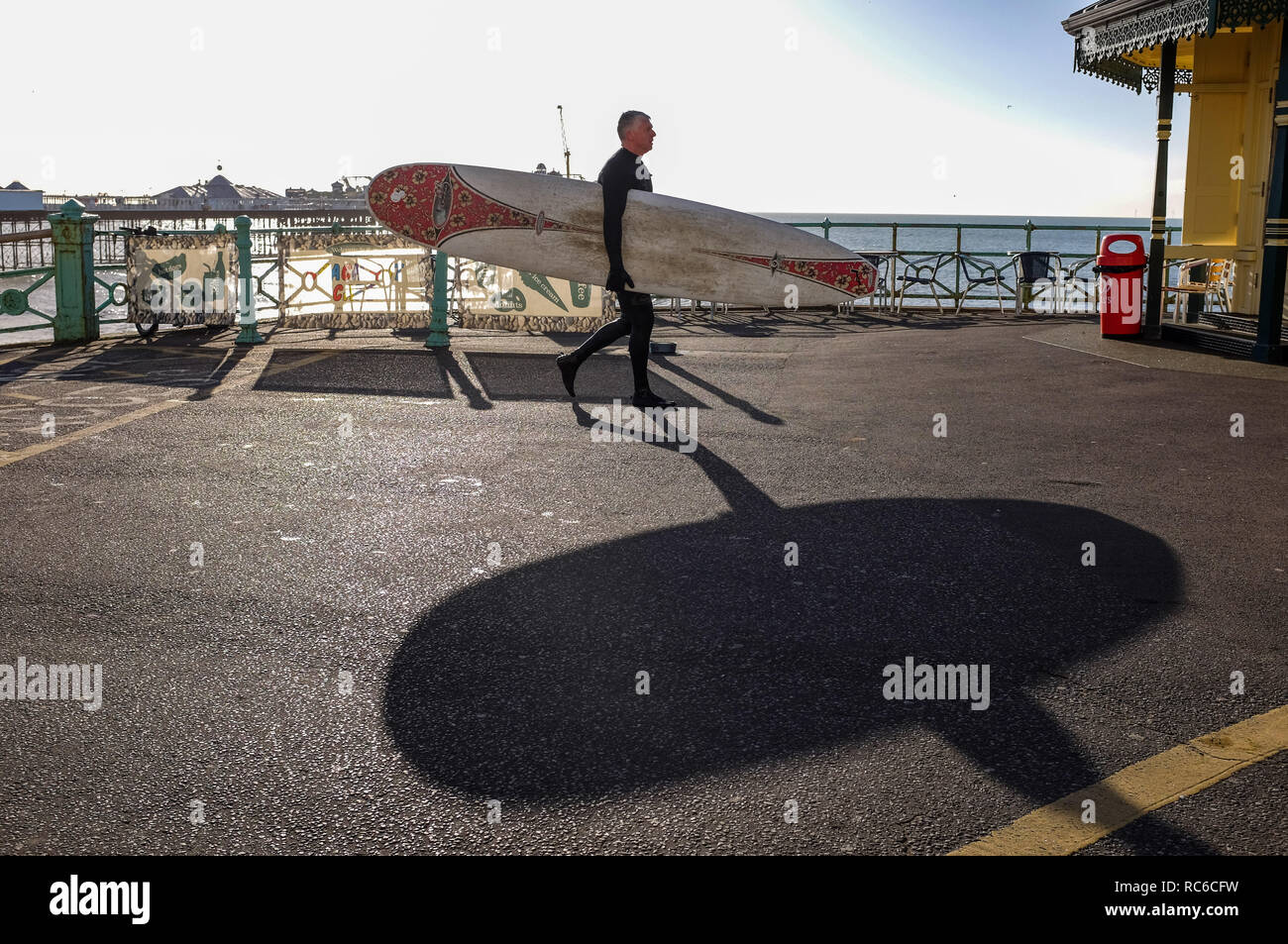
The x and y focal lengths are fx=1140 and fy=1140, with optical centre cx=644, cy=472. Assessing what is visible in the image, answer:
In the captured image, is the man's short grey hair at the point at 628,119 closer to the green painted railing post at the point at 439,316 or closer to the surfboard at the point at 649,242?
the surfboard at the point at 649,242

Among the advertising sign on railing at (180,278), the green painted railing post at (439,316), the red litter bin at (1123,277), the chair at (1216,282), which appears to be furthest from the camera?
the chair at (1216,282)

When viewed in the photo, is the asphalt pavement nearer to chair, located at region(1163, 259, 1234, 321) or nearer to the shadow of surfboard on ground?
the shadow of surfboard on ground

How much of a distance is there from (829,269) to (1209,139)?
8931mm

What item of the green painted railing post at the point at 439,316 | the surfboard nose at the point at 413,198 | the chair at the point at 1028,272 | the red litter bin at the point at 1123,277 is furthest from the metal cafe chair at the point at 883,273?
the surfboard nose at the point at 413,198

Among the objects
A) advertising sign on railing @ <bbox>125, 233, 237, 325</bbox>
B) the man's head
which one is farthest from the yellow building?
advertising sign on railing @ <bbox>125, 233, 237, 325</bbox>

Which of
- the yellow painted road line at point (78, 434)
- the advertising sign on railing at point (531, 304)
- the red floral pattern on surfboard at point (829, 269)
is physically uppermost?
the red floral pattern on surfboard at point (829, 269)

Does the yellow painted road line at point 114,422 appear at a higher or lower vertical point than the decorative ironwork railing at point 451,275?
lower

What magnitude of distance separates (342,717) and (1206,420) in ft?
24.2

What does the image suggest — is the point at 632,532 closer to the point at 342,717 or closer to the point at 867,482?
the point at 867,482

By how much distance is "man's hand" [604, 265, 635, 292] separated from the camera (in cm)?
875

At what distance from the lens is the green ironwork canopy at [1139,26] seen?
38.1ft

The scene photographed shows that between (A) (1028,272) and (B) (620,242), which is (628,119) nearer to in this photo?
(B) (620,242)
